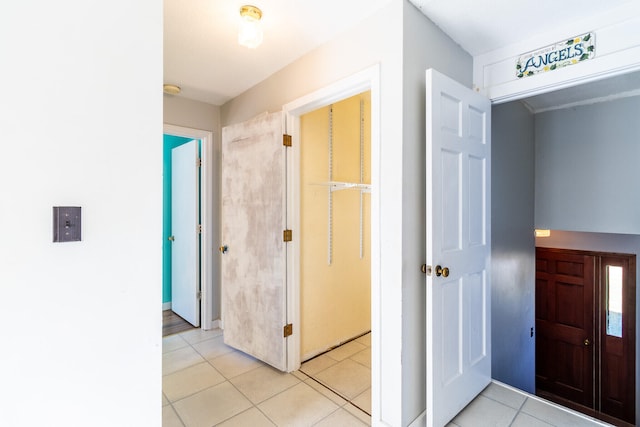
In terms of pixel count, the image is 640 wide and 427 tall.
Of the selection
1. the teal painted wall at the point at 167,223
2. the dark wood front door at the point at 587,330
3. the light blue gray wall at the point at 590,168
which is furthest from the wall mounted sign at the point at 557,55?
the teal painted wall at the point at 167,223

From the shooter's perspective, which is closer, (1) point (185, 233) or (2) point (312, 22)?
(2) point (312, 22)

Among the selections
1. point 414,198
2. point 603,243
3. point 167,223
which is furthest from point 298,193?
point 603,243

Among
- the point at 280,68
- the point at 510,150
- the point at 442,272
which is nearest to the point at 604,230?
the point at 510,150

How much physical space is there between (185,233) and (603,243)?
4981mm

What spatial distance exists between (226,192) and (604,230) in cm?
390

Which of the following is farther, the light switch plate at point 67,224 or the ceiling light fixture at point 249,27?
the ceiling light fixture at point 249,27

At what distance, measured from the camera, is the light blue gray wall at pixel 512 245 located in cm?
280

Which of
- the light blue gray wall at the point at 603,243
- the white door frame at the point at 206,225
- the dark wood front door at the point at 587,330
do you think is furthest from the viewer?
the dark wood front door at the point at 587,330

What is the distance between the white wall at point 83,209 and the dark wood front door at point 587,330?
475 centimetres

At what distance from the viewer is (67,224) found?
37.9 inches

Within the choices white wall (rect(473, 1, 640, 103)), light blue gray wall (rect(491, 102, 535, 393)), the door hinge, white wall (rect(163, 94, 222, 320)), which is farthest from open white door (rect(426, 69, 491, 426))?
white wall (rect(163, 94, 222, 320))

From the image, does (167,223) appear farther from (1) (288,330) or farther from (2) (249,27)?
(2) (249,27)

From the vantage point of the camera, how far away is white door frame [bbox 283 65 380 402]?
1.73 meters

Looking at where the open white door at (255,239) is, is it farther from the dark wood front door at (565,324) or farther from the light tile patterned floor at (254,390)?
the dark wood front door at (565,324)
